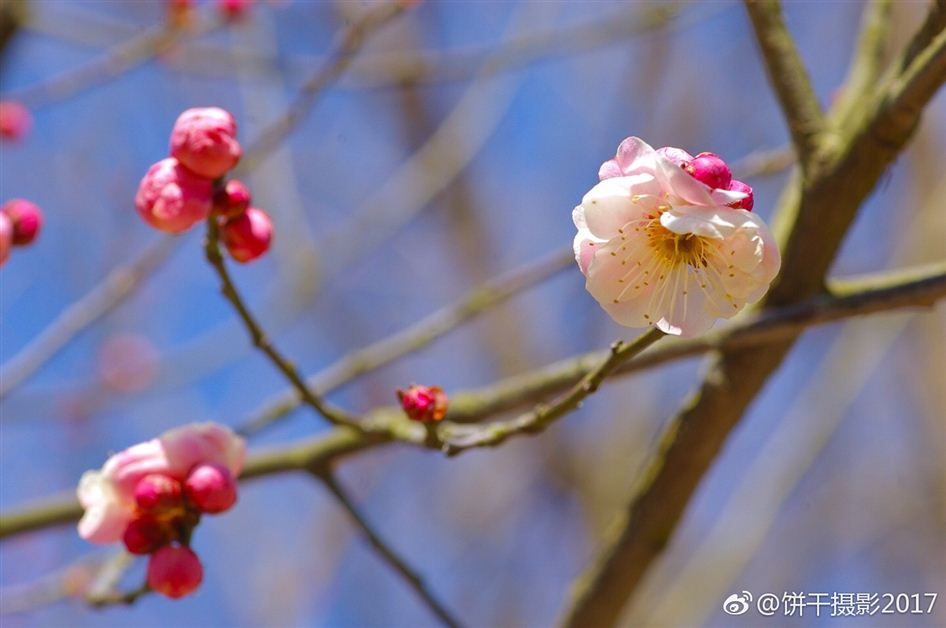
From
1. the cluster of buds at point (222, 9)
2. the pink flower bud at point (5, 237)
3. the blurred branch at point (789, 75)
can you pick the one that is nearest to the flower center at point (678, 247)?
the blurred branch at point (789, 75)

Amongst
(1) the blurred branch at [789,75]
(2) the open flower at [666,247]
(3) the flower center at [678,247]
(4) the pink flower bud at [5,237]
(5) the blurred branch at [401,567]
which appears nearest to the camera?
(2) the open flower at [666,247]

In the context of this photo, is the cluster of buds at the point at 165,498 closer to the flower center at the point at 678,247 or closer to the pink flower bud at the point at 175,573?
the pink flower bud at the point at 175,573

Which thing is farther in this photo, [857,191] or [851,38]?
[851,38]

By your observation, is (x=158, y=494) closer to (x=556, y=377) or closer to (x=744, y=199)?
(x=556, y=377)

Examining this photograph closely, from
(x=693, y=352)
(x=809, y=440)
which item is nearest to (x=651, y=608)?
(x=809, y=440)

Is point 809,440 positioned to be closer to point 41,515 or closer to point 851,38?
point 41,515

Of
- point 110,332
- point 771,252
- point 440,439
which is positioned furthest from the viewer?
point 110,332
